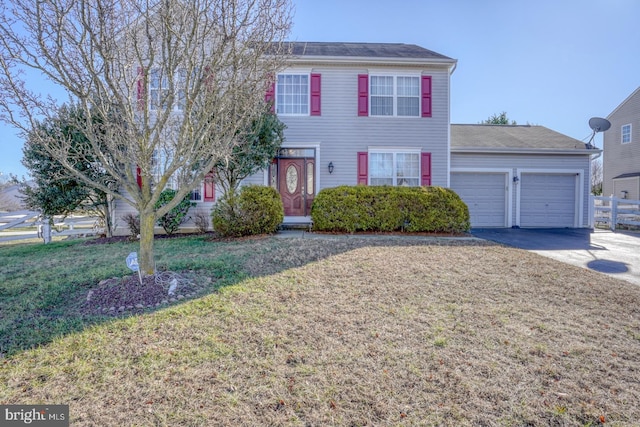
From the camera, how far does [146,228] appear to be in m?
4.29

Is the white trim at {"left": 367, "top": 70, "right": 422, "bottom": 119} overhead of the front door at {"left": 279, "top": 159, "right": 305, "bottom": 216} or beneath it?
overhead

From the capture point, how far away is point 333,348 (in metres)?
2.88

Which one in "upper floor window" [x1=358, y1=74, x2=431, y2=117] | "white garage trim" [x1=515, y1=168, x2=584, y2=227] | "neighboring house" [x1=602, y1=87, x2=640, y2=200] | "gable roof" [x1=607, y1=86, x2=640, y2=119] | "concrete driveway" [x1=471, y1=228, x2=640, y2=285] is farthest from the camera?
"gable roof" [x1=607, y1=86, x2=640, y2=119]

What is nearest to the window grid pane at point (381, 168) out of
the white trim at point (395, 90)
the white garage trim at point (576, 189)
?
the white trim at point (395, 90)

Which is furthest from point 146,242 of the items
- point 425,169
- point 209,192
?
point 425,169

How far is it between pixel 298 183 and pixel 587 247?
8317 millimetres

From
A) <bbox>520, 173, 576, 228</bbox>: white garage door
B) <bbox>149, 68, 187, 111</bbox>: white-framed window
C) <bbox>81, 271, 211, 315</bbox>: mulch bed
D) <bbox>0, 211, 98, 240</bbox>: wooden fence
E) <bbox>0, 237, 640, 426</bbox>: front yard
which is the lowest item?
<bbox>0, 237, 640, 426</bbox>: front yard

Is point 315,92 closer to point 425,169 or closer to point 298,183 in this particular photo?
point 298,183

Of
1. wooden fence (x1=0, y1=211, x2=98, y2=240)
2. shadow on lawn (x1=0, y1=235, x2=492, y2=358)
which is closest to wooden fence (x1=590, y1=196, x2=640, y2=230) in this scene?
shadow on lawn (x1=0, y1=235, x2=492, y2=358)

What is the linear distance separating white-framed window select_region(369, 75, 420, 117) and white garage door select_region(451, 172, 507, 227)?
3.19 meters

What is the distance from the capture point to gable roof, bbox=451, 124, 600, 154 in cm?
1157

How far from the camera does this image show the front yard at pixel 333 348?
215 centimetres

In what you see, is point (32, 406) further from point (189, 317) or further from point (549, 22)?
point (549, 22)

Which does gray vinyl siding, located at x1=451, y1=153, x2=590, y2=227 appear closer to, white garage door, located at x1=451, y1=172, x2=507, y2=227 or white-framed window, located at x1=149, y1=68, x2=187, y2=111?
white garage door, located at x1=451, y1=172, x2=507, y2=227
